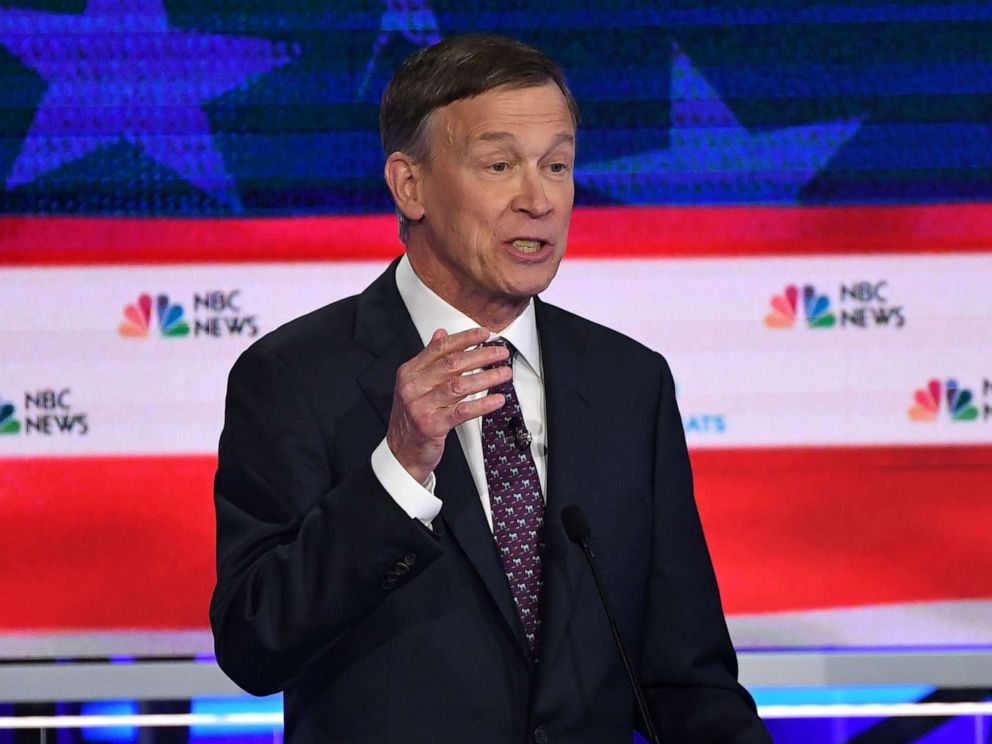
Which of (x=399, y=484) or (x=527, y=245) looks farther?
(x=527, y=245)

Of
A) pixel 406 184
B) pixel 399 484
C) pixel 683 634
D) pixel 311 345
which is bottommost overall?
pixel 683 634

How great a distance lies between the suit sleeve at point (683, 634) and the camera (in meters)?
1.81

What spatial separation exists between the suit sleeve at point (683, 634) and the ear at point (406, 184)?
470mm

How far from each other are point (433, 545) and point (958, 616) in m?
1.76

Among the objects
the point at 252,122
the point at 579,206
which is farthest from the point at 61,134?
the point at 579,206

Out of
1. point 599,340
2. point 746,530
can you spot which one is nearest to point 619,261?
point 746,530

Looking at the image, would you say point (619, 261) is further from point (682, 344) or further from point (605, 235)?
point (682, 344)

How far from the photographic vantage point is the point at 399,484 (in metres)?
1.50

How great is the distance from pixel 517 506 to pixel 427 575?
0.15 metres

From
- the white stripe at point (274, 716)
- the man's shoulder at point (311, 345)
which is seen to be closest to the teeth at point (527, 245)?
the man's shoulder at point (311, 345)

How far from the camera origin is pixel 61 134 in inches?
112

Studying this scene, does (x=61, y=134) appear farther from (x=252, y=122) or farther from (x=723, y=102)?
(x=723, y=102)

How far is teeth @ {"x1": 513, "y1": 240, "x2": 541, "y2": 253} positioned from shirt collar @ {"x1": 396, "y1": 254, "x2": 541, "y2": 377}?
0.43 ft

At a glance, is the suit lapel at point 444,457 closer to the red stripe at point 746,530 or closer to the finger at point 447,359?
the finger at point 447,359
